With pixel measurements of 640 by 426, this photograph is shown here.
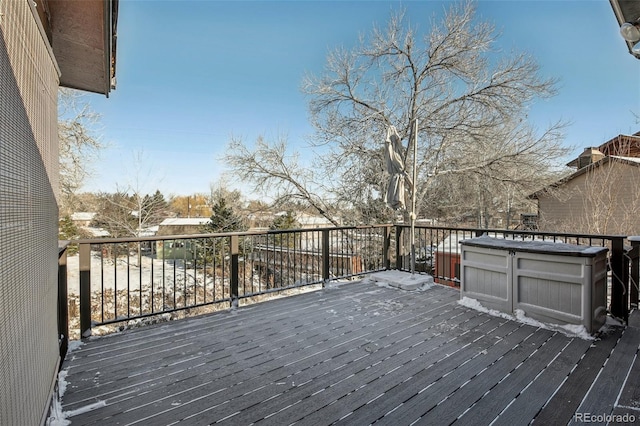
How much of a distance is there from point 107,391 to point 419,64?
11.2 metres

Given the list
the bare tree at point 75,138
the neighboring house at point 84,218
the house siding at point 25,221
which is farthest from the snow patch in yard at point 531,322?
the neighboring house at point 84,218

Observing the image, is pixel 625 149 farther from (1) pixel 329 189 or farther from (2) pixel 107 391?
(2) pixel 107 391

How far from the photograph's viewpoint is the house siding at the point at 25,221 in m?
1.12

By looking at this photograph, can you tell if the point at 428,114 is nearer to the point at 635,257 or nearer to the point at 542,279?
the point at 635,257

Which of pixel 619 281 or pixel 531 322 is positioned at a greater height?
pixel 619 281

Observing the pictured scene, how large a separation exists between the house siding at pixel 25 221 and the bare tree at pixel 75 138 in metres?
9.17

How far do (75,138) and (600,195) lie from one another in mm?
15729

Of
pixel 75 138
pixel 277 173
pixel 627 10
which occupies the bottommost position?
pixel 277 173

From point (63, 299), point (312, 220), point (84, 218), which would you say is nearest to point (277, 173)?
point (312, 220)

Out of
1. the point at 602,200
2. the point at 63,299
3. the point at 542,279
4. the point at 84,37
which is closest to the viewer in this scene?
the point at 84,37

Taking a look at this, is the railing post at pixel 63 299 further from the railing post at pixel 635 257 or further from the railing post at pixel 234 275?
the railing post at pixel 635 257

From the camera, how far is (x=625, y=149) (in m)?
10.2

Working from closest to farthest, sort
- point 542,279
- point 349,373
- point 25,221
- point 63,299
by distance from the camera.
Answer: point 25,221 → point 349,373 → point 63,299 → point 542,279

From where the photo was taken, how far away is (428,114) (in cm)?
1088
